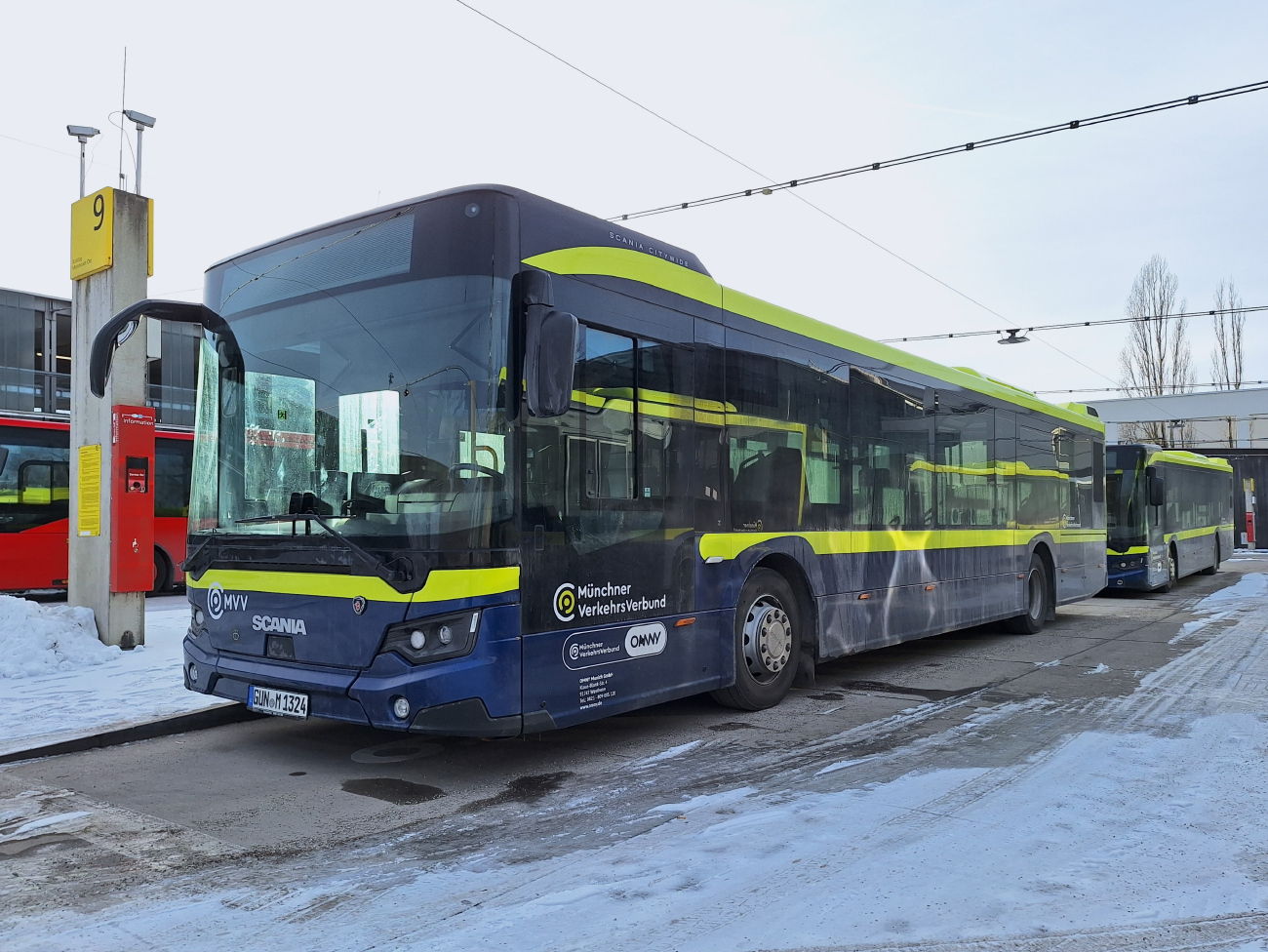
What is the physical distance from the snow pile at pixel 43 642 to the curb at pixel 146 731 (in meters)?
2.44

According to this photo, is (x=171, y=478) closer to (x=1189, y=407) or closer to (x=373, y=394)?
(x=373, y=394)

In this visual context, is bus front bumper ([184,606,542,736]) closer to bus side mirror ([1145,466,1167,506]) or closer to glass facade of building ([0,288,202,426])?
bus side mirror ([1145,466,1167,506])

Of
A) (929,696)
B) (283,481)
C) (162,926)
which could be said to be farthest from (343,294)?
(929,696)

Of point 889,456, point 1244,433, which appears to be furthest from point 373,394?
point 1244,433

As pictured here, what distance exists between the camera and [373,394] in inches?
210

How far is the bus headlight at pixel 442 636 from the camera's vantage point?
16.6 feet

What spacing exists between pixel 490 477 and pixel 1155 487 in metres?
18.1

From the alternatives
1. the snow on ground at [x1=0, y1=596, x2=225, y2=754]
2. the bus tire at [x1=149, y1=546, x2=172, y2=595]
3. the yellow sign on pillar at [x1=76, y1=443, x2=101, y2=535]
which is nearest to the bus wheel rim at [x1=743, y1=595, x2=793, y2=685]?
the snow on ground at [x1=0, y1=596, x2=225, y2=754]

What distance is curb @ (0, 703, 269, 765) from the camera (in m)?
6.09

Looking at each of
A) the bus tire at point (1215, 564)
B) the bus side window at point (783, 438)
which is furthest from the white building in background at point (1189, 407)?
the bus side window at point (783, 438)

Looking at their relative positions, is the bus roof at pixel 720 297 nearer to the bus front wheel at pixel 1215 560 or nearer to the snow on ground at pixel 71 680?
the snow on ground at pixel 71 680

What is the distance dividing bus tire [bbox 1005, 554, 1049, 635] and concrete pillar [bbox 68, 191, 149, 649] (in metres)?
10.4

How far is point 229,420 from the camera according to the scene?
6.03 meters

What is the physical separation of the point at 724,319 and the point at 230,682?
13.5ft
